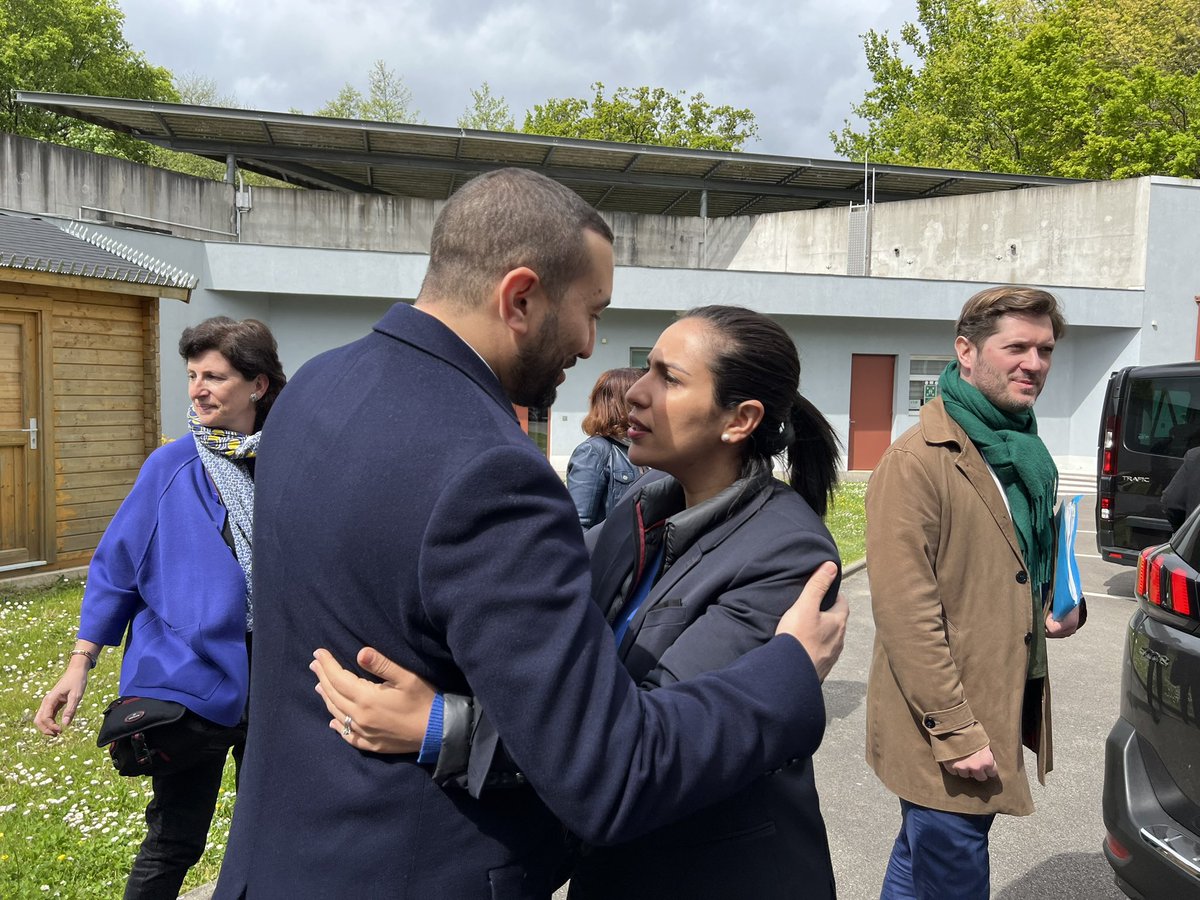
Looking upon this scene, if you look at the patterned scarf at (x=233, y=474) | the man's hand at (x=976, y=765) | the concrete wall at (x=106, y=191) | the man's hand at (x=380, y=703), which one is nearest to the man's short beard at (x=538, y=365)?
the man's hand at (x=380, y=703)

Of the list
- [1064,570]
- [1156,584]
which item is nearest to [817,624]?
[1064,570]

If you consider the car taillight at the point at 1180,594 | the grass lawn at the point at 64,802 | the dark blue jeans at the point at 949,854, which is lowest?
the grass lawn at the point at 64,802

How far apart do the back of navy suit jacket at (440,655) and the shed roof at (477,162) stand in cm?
2400

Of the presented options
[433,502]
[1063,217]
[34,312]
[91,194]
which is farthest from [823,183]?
[433,502]

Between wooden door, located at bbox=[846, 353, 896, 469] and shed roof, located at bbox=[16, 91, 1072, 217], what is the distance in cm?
671

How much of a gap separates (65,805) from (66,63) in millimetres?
46279

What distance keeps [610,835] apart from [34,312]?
33.6ft

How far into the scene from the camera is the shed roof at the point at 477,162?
23594 millimetres

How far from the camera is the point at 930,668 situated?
107 inches

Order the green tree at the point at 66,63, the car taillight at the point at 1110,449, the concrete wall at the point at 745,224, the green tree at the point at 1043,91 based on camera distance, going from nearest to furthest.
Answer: the car taillight at the point at 1110,449 < the concrete wall at the point at 745,224 < the green tree at the point at 1043,91 < the green tree at the point at 66,63

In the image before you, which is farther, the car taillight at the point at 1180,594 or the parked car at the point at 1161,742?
the car taillight at the point at 1180,594

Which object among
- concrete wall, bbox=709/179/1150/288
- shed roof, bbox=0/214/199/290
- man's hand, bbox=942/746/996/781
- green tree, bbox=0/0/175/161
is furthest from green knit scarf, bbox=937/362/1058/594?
green tree, bbox=0/0/175/161

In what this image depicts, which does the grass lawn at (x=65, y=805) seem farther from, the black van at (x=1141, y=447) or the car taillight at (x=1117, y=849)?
the black van at (x=1141, y=447)

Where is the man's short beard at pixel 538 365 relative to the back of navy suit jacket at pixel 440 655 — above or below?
above
